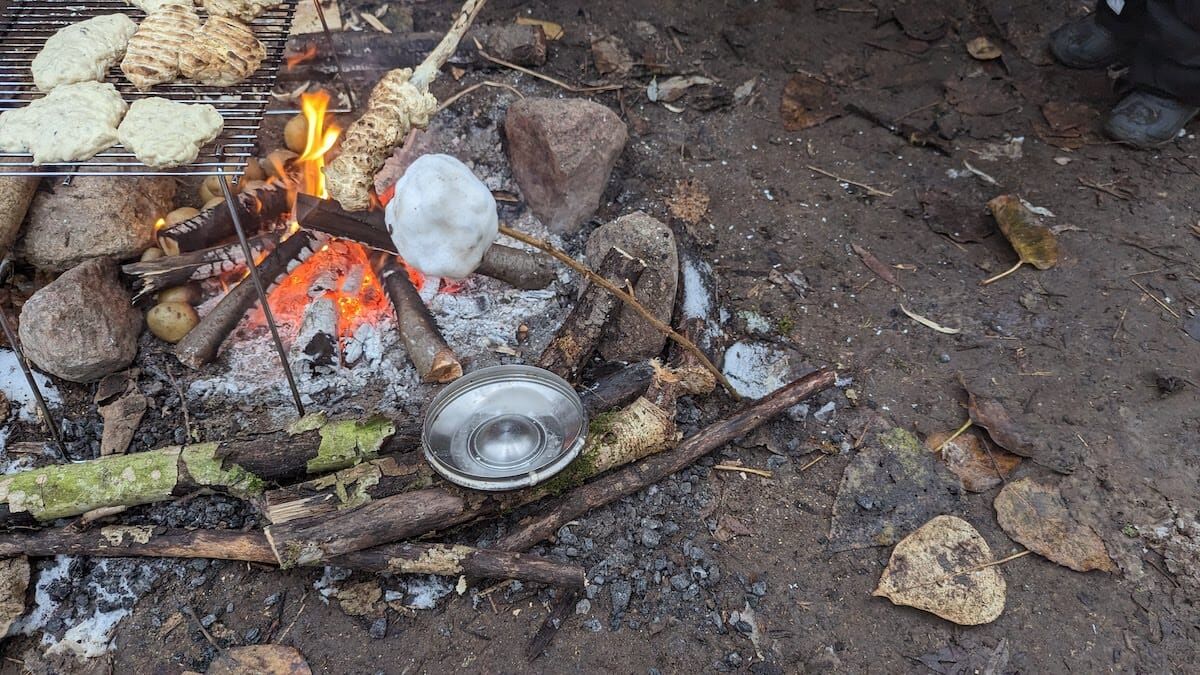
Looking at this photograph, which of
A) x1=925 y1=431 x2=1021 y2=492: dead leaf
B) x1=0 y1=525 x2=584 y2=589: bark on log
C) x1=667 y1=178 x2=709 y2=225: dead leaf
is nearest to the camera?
x1=0 y1=525 x2=584 y2=589: bark on log

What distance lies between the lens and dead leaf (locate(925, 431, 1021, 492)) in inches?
139

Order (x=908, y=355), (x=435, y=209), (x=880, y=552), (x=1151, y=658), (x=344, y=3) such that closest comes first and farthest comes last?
(x=435, y=209)
(x=1151, y=658)
(x=880, y=552)
(x=908, y=355)
(x=344, y=3)

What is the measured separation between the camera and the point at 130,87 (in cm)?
354

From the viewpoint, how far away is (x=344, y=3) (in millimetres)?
5879

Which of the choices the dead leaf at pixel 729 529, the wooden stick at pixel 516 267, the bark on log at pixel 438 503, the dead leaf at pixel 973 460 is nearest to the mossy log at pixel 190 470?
the bark on log at pixel 438 503

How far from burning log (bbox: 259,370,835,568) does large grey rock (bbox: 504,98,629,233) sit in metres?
1.70

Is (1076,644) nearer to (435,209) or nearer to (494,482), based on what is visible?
(494,482)

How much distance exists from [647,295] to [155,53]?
257 centimetres

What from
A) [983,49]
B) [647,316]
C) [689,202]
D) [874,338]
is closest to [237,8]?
[647,316]

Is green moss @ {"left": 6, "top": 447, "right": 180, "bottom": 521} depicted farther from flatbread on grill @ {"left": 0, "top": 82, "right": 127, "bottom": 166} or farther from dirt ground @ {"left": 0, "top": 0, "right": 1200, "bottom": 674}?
flatbread on grill @ {"left": 0, "top": 82, "right": 127, "bottom": 166}

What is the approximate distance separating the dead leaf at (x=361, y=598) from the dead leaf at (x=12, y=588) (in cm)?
132

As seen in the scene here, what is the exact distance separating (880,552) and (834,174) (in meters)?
2.86

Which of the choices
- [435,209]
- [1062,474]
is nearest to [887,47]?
[1062,474]

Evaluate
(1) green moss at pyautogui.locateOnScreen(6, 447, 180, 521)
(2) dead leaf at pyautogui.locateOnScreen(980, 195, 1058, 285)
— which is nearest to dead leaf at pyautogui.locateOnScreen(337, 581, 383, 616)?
(1) green moss at pyautogui.locateOnScreen(6, 447, 180, 521)
